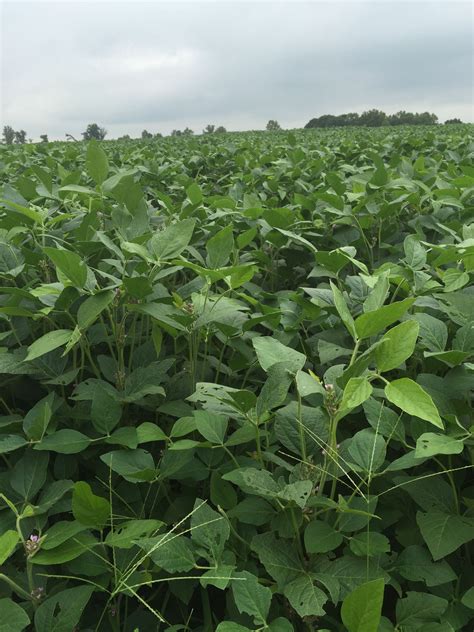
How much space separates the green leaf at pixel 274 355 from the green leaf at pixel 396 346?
0.17 meters

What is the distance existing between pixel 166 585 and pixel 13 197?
1448mm

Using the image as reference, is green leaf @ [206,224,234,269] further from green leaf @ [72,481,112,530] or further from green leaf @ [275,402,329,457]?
green leaf @ [72,481,112,530]

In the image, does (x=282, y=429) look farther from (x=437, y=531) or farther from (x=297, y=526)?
(x=437, y=531)

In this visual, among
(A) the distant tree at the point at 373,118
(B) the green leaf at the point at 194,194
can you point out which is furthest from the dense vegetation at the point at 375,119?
(B) the green leaf at the point at 194,194

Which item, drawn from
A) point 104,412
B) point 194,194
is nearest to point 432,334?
point 104,412

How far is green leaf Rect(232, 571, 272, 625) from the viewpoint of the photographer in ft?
3.05

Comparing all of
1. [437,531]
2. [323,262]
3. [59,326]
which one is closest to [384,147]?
[323,262]

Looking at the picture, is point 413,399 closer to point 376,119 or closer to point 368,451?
point 368,451

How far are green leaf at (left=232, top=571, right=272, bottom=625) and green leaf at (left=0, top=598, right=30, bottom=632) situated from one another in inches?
14.3

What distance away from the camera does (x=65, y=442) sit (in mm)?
1205

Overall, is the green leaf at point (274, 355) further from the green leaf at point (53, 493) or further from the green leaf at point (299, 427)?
the green leaf at point (53, 493)

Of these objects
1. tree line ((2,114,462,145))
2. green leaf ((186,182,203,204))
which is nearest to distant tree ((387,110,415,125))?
tree line ((2,114,462,145))

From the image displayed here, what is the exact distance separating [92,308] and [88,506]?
42cm

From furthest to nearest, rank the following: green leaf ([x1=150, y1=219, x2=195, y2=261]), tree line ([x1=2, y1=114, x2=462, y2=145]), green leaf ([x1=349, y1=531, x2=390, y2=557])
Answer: tree line ([x1=2, y1=114, x2=462, y2=145])
green leaf ([x1=150, y1=219, x2=195, y2=261])
green leaf ([x1=349, y1=531, x2=390, y2=557])
